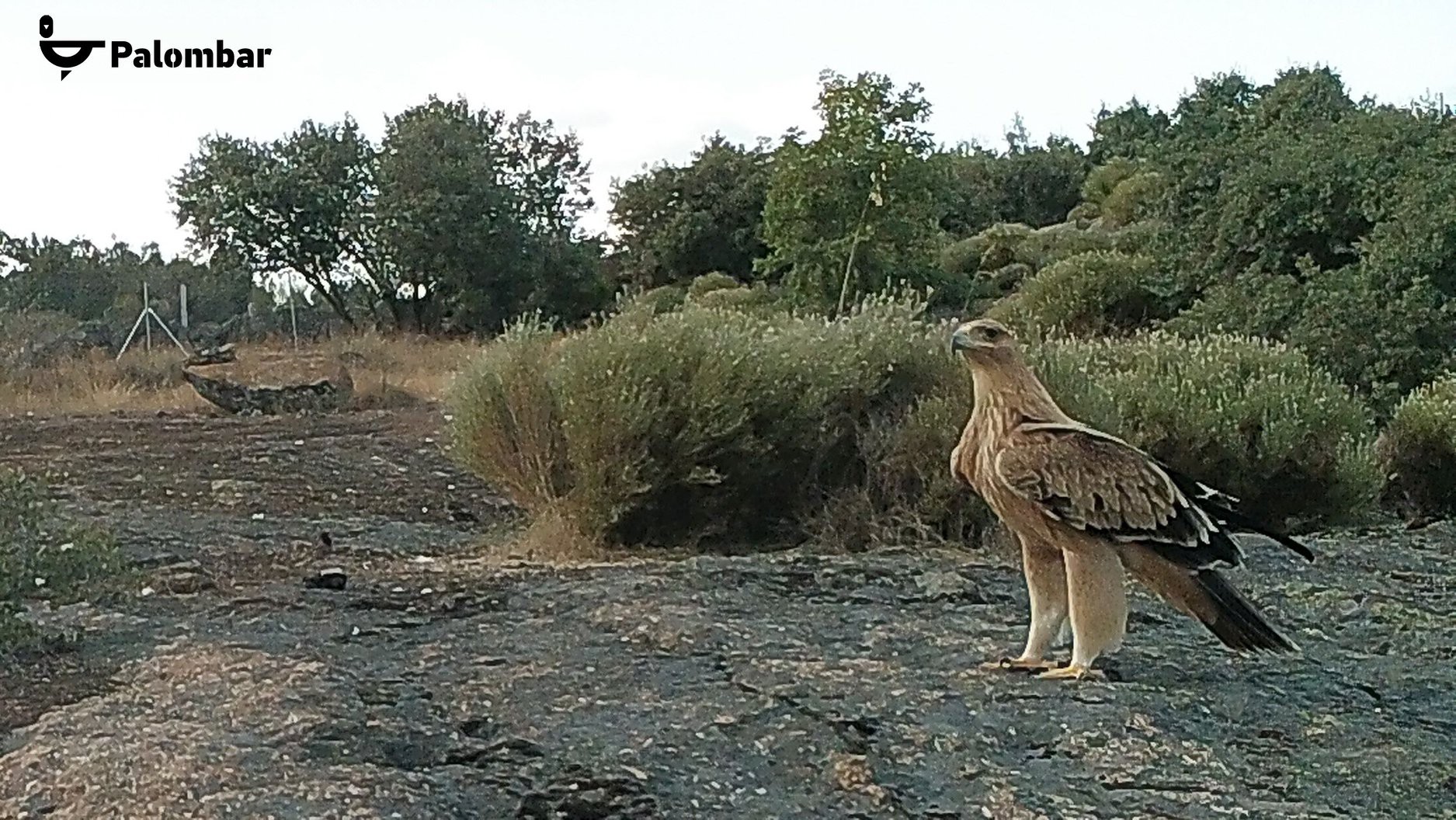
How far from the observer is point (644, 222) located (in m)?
29.8

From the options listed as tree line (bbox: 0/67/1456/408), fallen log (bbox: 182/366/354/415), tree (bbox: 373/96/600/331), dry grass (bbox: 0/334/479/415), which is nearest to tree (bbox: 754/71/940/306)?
tree line (bbox: 0/67/1456/408)

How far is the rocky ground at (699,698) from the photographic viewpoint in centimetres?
370

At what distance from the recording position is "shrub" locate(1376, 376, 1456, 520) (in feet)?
31.5

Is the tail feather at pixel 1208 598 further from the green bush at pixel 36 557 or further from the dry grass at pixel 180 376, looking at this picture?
the dry grass at pixel 180 376

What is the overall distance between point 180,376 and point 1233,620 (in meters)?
16.2

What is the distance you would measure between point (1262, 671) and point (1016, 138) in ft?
128

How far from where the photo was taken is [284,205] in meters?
27.2

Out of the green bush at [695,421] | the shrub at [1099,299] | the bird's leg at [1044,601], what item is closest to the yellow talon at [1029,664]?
the bird's leg at [1044,601]

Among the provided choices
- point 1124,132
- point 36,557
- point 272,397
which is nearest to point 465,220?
point 272,397

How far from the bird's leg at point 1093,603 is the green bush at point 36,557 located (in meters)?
3.32

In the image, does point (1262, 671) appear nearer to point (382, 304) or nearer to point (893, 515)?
point (893, 515)

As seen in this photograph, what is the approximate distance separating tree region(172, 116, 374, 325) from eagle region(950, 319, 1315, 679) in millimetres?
Answer: 23198

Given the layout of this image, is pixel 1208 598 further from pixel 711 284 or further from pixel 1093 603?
pixel 711 284

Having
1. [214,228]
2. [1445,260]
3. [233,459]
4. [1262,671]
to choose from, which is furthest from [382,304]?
[1262,671]
